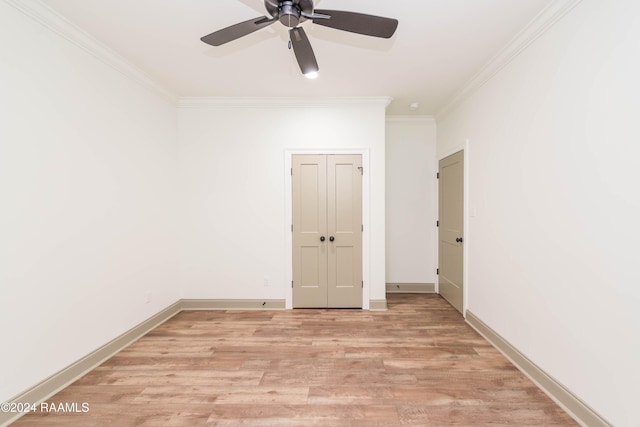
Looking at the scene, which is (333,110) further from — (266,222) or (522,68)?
(522,68)

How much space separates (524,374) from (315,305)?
221 centimetres

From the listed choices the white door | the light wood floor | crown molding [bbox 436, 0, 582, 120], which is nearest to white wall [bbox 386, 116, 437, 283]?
the white door

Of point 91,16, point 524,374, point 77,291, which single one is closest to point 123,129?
point 91,16

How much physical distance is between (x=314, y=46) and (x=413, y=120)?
7.75ft

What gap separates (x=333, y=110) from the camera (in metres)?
3.45

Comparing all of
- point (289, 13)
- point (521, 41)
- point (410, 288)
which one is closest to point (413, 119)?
point (521, 41)

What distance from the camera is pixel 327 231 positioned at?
3523 mm

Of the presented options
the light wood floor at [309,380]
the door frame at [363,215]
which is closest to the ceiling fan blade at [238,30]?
the door frame at [363,215]

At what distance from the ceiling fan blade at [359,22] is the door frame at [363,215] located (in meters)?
1.84

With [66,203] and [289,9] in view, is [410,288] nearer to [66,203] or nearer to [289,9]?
[289,9]

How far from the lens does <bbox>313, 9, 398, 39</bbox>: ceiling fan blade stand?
1.51 meters

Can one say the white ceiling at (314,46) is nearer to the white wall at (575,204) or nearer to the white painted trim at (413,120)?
the white wall at (575,204)

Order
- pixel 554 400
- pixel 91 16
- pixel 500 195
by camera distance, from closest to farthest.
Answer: pixel 554 400 → pixel 91 16 → pixel 500 195

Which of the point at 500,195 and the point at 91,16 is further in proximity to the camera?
the point at 500,195
